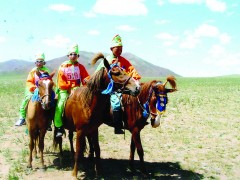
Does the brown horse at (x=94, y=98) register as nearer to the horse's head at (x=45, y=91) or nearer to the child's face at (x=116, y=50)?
the horse's head at (x=45, y=91)

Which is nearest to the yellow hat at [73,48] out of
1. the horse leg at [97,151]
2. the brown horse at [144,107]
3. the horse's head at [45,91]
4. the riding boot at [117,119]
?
the horse's head at [45,91]

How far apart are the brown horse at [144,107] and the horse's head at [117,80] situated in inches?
37.2

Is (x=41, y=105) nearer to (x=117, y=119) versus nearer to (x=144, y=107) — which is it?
(x=117, y=119)

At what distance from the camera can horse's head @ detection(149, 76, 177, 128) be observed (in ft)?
24.0

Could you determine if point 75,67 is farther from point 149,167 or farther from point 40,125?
point 149,167

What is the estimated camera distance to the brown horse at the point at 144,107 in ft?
24.1

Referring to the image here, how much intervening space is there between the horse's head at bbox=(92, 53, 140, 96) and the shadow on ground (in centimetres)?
271

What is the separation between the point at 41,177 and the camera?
26.5 feet

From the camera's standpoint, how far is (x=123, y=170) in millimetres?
8719

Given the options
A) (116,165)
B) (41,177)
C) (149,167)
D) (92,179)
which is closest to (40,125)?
(41,177)

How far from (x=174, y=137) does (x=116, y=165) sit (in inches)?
188

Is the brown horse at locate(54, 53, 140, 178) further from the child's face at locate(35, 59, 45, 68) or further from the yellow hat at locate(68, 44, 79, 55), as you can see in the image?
the child's face at locate(35, 59, 45, 68)

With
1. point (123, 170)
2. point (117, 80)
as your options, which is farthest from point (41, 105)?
point (123, 170)

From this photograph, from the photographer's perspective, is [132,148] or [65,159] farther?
[65,159]
